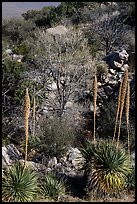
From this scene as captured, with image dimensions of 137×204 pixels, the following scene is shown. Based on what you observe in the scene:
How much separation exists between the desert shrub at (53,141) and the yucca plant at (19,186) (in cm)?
505

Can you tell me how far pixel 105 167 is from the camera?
11781 mm

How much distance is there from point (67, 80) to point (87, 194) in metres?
12.2

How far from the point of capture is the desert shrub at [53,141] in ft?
54.5

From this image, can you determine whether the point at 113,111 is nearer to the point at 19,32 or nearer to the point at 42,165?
the point at 42,165

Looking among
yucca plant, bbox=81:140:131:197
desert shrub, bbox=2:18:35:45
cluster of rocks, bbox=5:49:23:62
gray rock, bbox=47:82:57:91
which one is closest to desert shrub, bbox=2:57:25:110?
gray rock, bbox=47:82:57:91

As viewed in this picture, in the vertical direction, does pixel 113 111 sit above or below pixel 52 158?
above

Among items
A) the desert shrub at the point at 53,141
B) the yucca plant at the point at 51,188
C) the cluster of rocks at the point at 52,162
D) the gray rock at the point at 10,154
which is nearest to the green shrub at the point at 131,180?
the yucca plant at the point at 51,188

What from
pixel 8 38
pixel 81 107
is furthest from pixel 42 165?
pixel 8 38

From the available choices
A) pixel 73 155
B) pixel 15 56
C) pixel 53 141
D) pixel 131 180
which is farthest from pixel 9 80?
pixel 131 180

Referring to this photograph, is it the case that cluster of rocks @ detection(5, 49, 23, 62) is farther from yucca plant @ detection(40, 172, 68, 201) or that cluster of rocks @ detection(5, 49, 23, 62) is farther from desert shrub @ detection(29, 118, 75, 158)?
yucca plant @ detection(40, 172, 68, 201)

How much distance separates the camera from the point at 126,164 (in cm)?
1203

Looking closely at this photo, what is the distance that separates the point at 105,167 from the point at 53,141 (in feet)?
16.7

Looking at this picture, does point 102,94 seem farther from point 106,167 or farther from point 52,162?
point 106,167

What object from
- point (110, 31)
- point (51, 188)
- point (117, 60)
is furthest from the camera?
point (110, 31)
